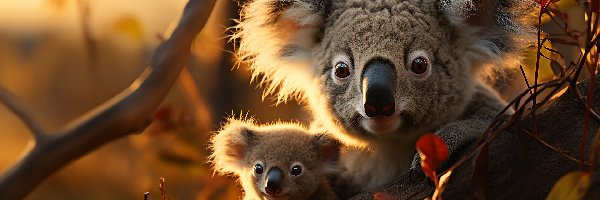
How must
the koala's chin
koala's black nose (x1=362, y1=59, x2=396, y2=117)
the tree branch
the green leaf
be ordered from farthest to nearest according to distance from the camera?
the koala's chin, koala's black nose (x1=362, y1=59, x2=396, y2=117), the tree branch, the green leaf

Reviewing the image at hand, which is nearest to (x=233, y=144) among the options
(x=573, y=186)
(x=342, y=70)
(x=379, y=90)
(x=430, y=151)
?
(x=342, y=70)

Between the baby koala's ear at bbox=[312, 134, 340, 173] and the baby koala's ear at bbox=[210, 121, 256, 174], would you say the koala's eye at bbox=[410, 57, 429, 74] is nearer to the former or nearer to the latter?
the baby koala's ear at bbox=[312, 134, 340, 173]

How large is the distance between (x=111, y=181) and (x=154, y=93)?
21.1 feet

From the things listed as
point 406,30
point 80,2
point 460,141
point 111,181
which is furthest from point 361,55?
point 111,181

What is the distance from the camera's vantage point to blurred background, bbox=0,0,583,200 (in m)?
3.76

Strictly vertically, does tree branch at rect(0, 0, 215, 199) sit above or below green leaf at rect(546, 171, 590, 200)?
below

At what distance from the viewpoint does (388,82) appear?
7.52 feet

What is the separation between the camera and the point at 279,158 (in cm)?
273

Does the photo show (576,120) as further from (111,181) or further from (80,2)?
(111,181)

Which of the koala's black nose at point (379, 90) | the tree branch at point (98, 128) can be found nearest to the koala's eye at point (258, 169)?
the koala's black nose at point (379, 90)

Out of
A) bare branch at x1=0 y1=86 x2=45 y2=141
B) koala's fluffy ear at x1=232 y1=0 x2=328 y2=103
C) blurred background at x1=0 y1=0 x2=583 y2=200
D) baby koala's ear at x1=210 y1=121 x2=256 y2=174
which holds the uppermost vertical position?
bare branch at x1=0 y1=86 x2=45 y2=141

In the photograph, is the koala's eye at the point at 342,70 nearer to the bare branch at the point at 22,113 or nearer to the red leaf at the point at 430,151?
the red leaf at the point at 430,151

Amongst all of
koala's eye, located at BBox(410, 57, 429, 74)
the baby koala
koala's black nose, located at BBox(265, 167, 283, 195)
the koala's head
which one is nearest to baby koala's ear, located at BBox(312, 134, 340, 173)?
the baby koala

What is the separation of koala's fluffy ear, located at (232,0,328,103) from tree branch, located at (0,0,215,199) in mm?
997
